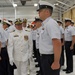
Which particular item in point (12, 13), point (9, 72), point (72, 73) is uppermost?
point (12, 13)

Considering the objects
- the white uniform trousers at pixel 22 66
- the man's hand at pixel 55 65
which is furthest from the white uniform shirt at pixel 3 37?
the man's hand at pixel 55 65

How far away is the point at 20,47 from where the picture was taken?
12.9 ft

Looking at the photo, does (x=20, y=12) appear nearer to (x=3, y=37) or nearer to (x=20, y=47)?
(x=3, y=37)

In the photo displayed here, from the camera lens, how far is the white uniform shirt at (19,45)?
391 centimetres

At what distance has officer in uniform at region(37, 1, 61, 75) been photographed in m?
2.43

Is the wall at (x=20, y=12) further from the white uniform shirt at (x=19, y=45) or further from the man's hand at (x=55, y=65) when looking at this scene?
the man's hand at (x=55, y=65)

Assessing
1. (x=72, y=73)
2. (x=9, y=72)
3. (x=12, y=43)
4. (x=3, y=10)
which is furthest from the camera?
(x=3, y=10)

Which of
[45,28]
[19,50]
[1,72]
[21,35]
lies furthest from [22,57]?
[45,28]

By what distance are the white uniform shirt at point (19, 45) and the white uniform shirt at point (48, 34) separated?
1.33 m

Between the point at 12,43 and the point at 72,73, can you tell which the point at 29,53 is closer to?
the point at 12,43

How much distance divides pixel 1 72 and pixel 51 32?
2406mm

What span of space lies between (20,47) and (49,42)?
1461 mm

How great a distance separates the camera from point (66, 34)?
18.2 ft

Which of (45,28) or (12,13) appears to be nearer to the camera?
(45,28)
